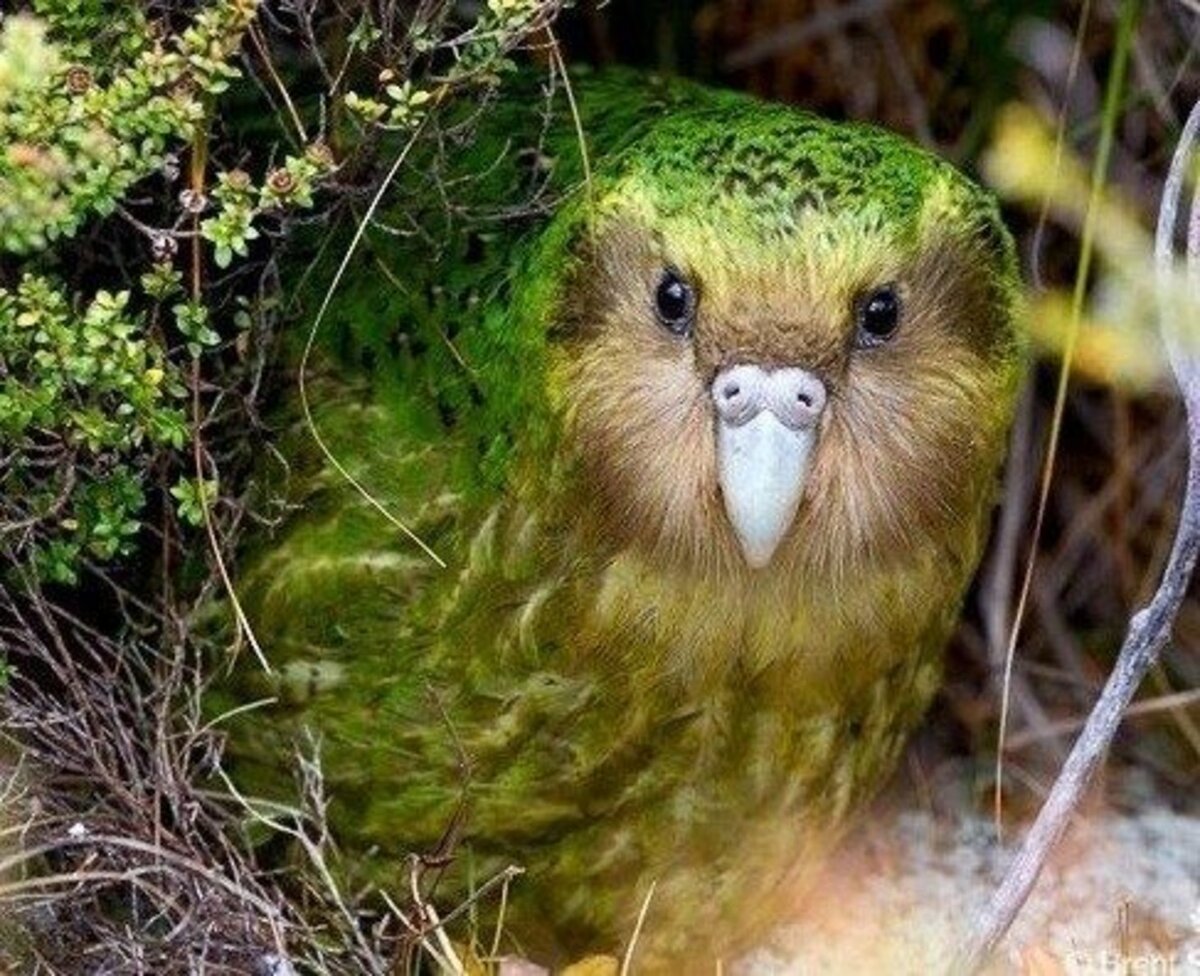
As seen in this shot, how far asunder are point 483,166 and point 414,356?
25 cm

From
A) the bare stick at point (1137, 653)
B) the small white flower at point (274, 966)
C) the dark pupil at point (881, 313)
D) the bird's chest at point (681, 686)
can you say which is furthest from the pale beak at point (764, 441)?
the small white flower at point (274, 966)

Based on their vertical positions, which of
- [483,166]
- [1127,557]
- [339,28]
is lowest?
[1127,557]

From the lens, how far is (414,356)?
2.82m

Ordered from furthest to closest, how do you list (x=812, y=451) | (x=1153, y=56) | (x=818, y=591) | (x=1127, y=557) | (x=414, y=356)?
(x=1127, y=557) → (x=1153, y=56) → (x=414, y=356) → (x=818, y=591) → (x=812, y=451)

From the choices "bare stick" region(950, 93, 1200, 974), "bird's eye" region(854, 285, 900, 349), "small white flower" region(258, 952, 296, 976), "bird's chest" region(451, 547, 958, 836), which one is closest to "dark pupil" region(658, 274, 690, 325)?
"bird's eye" region(854, 285, 900, 349)

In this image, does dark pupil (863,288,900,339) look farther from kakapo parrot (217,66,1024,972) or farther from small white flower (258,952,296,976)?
small white flower (258,952,296,976)

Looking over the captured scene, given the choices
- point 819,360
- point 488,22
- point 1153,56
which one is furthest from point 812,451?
point 1153,56

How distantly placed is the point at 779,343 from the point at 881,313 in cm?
13

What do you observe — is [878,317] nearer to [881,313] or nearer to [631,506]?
[881,313]

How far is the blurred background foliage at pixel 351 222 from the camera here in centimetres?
244

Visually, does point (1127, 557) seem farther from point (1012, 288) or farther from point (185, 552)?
point (185, 552)

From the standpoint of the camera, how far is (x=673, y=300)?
2484mm

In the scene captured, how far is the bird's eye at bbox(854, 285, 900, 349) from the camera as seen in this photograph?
248cm

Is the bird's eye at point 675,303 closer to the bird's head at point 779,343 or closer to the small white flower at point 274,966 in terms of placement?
the bird's head at point 779,343
